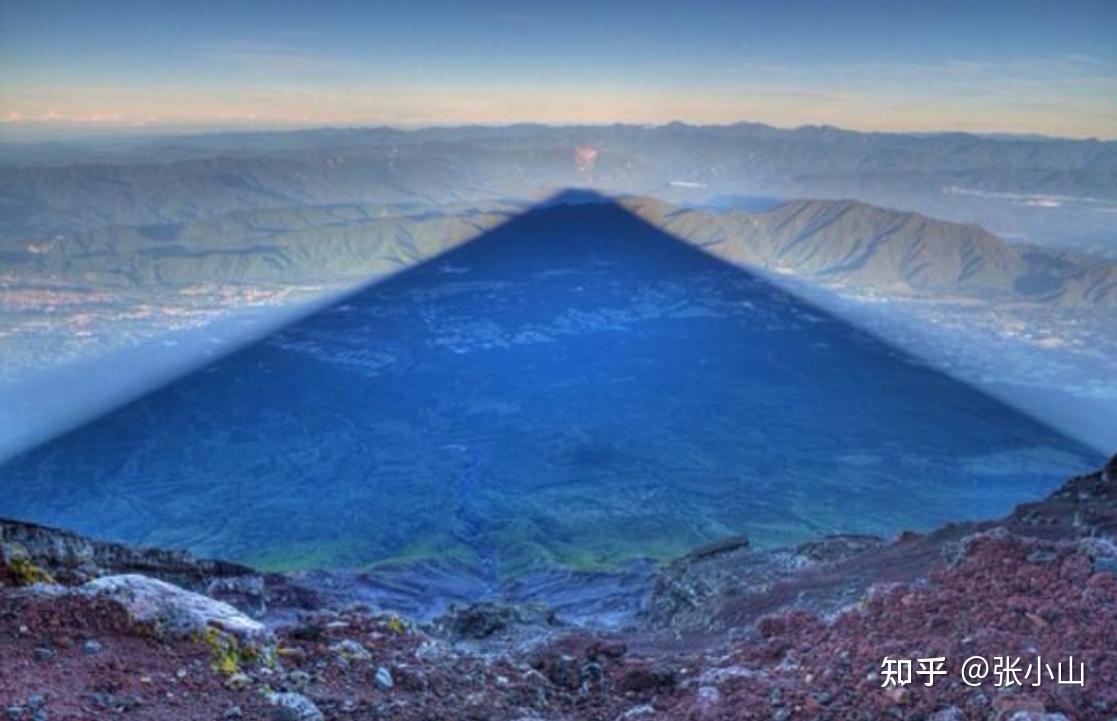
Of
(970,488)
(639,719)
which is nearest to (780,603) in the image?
(639,719)

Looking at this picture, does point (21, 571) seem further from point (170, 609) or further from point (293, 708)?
point (293, 708)

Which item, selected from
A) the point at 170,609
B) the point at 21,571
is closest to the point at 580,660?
the point at 170,609

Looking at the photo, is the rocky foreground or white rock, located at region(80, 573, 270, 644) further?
white rock, located at region(80, 573, 270, 644)

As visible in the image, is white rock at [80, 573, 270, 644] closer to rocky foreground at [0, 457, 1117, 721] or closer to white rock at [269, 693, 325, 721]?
rocky foreground at [0, 457, 1117, 721]

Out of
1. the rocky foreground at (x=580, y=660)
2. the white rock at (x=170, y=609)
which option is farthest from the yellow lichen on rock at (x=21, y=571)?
the white rock at (x=170, y=609)

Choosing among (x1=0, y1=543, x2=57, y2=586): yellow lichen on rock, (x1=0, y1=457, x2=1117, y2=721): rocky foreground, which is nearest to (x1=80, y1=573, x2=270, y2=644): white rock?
(x1=0, y1=457, x2=1117, y2=721): rocky foreground
